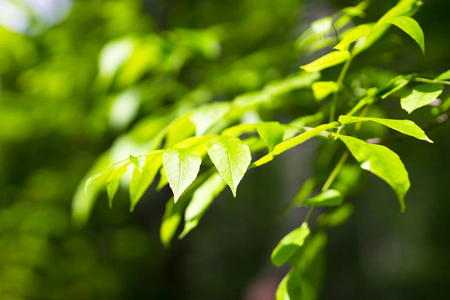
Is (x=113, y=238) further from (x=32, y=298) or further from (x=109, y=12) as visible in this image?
(x=109, y=12)

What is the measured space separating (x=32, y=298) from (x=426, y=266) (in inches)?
239

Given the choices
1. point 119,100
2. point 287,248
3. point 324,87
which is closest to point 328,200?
point 287,248

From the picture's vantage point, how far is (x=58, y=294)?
2.04 metres

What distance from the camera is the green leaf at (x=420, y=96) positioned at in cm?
50

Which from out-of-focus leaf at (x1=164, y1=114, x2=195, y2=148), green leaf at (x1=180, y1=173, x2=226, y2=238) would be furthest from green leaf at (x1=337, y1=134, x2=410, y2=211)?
out-of-focus leaf at (x1=164, y1=114, x2=195, y2=148)

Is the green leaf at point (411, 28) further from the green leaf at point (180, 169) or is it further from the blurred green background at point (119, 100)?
the blurred green background at point (119, 100)

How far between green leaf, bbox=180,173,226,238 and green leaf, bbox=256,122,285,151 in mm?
137

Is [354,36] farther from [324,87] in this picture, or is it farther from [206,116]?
[206,116]

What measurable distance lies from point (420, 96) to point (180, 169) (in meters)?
0.36

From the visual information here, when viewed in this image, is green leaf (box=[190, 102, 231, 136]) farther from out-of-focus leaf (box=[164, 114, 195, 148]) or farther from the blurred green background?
the blurred green background

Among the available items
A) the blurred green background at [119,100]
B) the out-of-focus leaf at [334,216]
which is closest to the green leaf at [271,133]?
the out-of-focus leaf at [334,216]

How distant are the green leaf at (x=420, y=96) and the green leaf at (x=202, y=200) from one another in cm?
31

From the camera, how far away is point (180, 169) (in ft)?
1.42

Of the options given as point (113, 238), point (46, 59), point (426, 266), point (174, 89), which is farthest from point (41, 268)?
point (426, 266)
